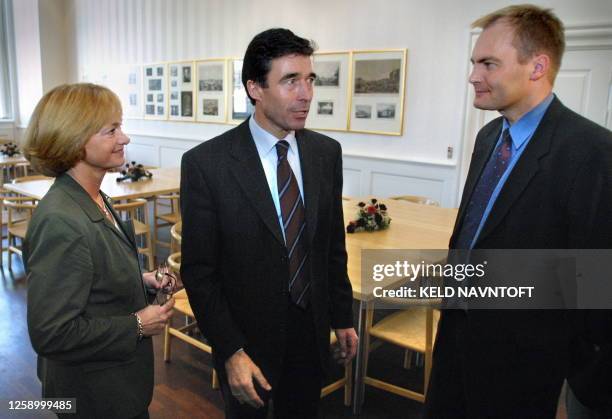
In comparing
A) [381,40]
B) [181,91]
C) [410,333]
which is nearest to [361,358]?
[410,333]

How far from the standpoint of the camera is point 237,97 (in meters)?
7.34

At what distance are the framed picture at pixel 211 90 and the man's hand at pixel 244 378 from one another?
6466 millimetres

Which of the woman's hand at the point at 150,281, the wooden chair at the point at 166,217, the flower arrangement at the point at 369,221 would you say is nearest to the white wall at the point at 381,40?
the wooden chair at the point at 166,217

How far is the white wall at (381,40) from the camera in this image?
521 centimetres

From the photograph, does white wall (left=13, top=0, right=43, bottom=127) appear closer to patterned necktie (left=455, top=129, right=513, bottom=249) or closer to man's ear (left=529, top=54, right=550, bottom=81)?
patterned necktie (left=455, top=129, right=513, bottom=249)

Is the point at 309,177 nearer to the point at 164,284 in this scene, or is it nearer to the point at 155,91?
the point at 164,284

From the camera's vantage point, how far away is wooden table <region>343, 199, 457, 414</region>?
99.3 inches

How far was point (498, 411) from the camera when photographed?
150 centimetres

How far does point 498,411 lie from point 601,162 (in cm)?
82

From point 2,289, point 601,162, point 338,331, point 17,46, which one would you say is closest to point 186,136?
point 2,289

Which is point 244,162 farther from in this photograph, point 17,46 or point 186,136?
point 17,46

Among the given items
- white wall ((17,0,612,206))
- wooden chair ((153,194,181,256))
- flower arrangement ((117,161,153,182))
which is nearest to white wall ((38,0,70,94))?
white wall ((17,0,612,206))

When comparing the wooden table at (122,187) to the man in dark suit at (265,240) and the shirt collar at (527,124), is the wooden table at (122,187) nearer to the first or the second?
the man in dark suit at (265,240)

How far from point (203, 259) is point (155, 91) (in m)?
7.82
